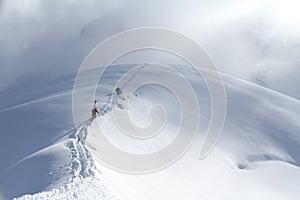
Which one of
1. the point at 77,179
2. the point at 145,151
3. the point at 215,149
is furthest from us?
the point at 215,149

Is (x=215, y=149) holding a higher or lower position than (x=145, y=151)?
lower

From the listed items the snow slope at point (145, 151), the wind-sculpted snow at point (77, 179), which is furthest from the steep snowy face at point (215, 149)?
the wind-sculpted snow at point (77, 179)

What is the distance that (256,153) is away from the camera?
48094mm

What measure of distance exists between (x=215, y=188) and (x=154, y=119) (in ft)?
41.3

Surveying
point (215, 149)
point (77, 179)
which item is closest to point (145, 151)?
point (215, 149)

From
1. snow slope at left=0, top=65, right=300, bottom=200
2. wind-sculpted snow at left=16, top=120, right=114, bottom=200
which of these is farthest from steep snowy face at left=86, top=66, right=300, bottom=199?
wind-sculpted snow at left=16, top=120, right=114, bottom=200

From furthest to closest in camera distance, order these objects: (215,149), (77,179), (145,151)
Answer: (215,149) → (145,151) → (77,179)

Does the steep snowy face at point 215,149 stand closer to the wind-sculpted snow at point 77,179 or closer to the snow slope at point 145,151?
the snow slope at point 145,151

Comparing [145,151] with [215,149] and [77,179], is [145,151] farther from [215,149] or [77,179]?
[77,179]

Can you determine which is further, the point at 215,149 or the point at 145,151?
the point at 215,149

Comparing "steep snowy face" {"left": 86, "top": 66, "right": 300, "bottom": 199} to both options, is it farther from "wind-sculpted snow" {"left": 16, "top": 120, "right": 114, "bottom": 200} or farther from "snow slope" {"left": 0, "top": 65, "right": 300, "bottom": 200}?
"wind-sculpted snow" {"left": 16, "top": 120, "right": 114, "bottom": 200}

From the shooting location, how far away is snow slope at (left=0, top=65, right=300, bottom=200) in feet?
101

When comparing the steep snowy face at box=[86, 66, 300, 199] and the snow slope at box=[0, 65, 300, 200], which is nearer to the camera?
the snow slope at box=[0, 65, 300, 200]

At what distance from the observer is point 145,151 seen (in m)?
39.3
